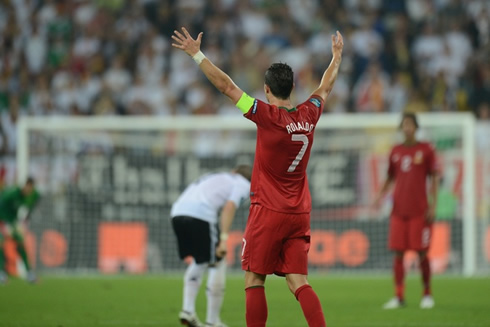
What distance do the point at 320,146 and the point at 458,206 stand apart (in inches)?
107

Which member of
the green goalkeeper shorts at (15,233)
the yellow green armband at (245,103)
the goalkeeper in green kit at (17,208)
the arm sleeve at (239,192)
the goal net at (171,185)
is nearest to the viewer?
the yellow green armband at (245,103)

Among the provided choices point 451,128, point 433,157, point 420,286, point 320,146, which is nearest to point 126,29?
point 320,146

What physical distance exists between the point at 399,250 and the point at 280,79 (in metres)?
5.25

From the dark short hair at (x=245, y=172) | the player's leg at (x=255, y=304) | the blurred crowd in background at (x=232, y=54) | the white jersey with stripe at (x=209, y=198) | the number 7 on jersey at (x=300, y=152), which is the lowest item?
the player's leg at (x=255, y=304)

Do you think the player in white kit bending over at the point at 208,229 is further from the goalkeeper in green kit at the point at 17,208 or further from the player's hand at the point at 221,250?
the goalkeeper in green kit at the point at 17,208

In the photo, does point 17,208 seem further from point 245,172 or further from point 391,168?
point 245,172

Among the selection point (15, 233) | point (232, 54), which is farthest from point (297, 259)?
point (232, 54)

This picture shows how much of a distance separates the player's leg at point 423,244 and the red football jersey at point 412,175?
119 mm

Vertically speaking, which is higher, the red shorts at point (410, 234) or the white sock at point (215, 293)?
the red shorts at point (410, 234)

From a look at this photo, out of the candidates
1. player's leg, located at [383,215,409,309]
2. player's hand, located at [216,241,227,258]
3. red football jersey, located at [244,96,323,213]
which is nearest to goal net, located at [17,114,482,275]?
player's leg, located at [383,215,409,309]

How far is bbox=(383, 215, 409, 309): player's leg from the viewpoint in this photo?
11453mm

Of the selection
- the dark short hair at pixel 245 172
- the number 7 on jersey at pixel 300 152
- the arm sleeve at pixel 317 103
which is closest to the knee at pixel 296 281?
the number 7 on jersey at pixel 300 152

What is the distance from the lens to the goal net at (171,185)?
1733 centimetres

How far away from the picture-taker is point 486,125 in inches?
699
